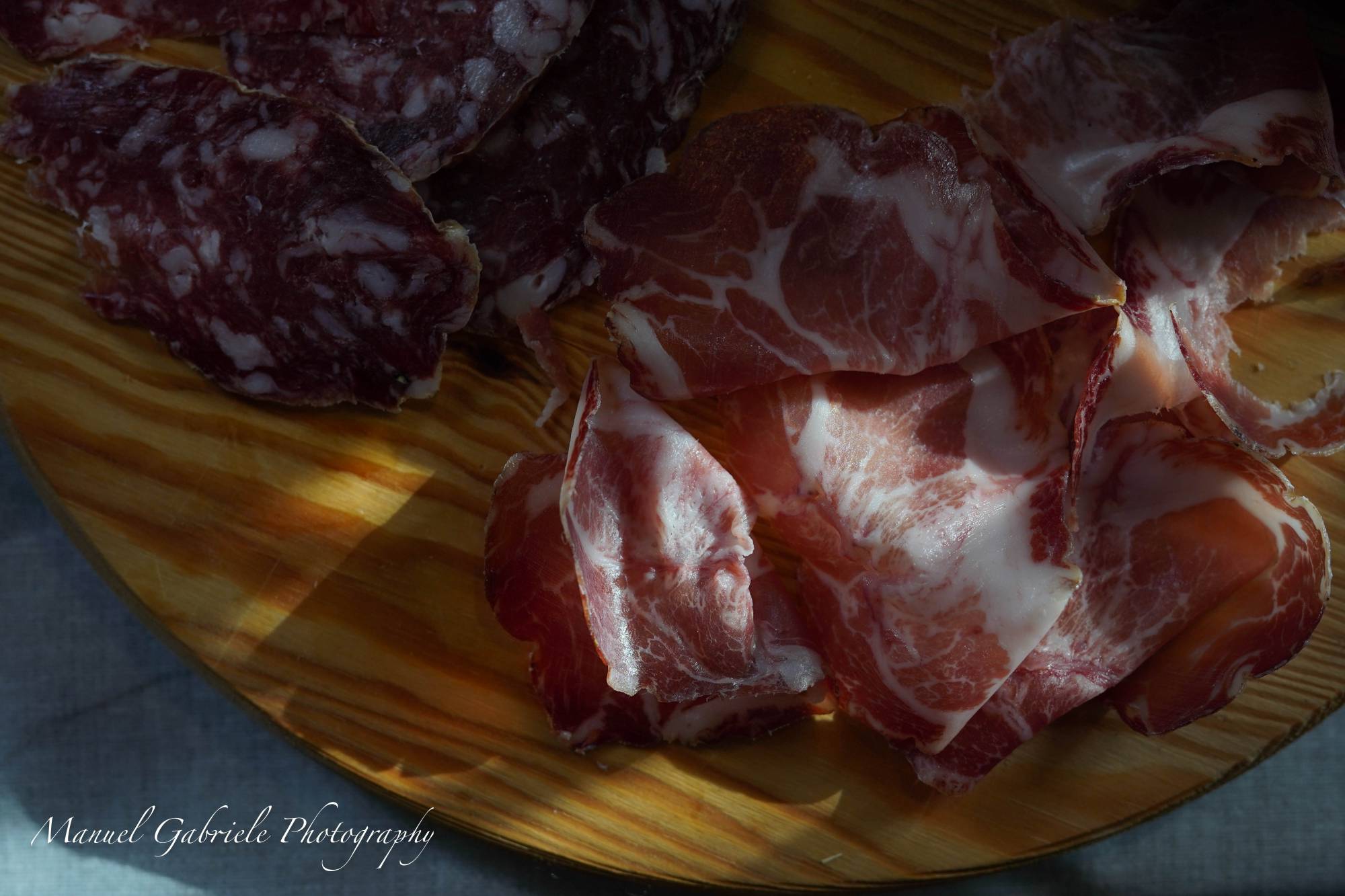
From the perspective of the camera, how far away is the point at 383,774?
1.19 m

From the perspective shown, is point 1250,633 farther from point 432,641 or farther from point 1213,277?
point 432,641

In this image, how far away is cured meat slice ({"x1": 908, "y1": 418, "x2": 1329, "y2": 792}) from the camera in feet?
3.82

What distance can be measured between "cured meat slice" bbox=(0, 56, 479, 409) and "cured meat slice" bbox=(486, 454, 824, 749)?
159 mm

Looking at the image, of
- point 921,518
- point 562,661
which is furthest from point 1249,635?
point 562,661

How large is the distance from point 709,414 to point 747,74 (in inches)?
15.2

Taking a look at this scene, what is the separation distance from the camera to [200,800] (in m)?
1.42

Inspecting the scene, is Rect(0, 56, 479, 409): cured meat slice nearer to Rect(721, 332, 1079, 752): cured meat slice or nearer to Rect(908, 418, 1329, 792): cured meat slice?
Rect(721, 332, 1079, 752): cured meat slice

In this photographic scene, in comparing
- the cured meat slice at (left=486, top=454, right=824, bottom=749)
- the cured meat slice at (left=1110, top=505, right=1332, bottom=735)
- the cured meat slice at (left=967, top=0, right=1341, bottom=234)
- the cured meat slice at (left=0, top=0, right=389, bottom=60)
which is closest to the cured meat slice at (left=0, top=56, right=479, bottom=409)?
the cured meat slice at (left=0, top=0, right=389, bottom=60)

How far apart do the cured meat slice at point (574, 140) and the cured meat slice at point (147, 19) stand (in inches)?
7.7

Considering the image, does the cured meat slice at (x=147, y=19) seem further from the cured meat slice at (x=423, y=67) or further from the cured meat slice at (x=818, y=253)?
the cured meat slice at (x=818, y=253)

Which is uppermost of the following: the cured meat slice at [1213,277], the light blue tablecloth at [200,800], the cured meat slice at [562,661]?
the cured meat slice at [1213,277]

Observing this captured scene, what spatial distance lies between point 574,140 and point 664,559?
0.47 metres

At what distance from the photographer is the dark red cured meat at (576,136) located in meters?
1.23

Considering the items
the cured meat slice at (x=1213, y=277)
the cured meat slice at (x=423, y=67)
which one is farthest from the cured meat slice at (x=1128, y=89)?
the cured meat slice at (x=423, y=67)
